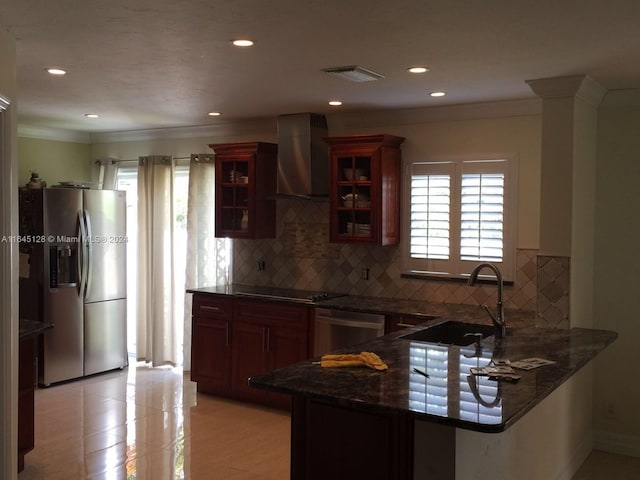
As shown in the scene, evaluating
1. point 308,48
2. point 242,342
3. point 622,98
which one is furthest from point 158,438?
point 622,98

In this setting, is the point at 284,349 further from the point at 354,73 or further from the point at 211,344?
the point at 354,73

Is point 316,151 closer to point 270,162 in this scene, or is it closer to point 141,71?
point 270,162

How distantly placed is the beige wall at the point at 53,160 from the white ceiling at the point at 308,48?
1.88 metres

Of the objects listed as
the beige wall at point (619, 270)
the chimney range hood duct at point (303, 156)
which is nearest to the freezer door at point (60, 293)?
the chimney range hood duct at point (303, 156)

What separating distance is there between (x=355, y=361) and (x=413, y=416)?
706mm

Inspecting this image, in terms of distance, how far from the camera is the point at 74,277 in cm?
633

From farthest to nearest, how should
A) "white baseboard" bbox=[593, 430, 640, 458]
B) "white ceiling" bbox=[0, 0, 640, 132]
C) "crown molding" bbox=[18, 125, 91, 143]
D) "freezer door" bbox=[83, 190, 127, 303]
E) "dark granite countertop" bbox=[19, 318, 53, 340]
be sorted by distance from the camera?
"crown molding" bbox=[18, 125, 91, 143] < "freezer door" bbox=[83, 190, 127, 303] < "white baseboard" bbox=[593, 430, 640, 458] < "dark granite countertop" bbox=[19, 318, 53, 340] < "white ceiling" bbox=[0, 0, 640, 132]

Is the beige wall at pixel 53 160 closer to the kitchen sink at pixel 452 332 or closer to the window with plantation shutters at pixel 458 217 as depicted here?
the window with plantation shutters at pixel 458 217

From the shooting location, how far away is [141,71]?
13.0 feet

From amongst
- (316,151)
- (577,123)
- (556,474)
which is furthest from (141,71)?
(556,474)

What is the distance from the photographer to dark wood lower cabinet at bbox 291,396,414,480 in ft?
8.45

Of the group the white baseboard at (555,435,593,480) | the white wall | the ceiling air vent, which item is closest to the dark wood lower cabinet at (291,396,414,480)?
the white wall

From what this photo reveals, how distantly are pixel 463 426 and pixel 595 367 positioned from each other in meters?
2.84

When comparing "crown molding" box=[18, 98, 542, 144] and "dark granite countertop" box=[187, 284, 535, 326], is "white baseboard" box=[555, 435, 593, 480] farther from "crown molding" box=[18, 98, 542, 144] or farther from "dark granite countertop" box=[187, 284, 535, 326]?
"crown molding" box=[18, 98, 542, 144]
